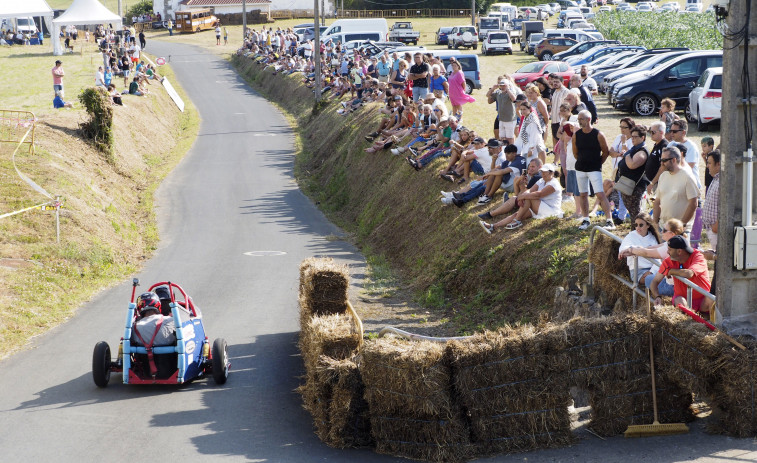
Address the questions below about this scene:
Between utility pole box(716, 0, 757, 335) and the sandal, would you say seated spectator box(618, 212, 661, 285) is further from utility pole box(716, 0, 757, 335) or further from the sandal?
the sandal

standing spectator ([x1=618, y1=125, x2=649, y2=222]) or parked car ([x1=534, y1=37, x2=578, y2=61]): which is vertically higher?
parked car ([x1=534, y1=37, x2=578, y2=61])

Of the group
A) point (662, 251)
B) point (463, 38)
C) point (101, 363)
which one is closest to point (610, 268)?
point (662, 251)

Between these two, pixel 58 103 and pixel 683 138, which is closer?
pixel 683 138

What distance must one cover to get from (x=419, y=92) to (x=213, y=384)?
1659 cm

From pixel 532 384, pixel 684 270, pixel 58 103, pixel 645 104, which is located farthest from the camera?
pixel 58 103

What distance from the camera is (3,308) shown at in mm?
16531

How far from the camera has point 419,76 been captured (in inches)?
1068

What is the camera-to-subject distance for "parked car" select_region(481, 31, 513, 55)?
64.6 m

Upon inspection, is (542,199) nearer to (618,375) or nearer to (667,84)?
(618,375)

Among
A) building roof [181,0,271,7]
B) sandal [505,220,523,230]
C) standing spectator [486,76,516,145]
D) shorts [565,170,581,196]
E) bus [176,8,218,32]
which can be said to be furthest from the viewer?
building roof [181,0,271,7]

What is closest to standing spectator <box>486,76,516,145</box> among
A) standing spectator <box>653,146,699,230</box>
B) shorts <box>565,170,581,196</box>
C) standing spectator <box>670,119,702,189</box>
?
shorts <box>565,170,581,196</box>

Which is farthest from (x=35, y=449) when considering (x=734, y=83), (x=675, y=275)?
(x=734, y=83)

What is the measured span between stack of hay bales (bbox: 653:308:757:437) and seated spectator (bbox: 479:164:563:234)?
673 cm

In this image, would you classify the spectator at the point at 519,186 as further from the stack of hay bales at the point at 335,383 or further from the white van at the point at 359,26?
the white van at the point at 359,26
